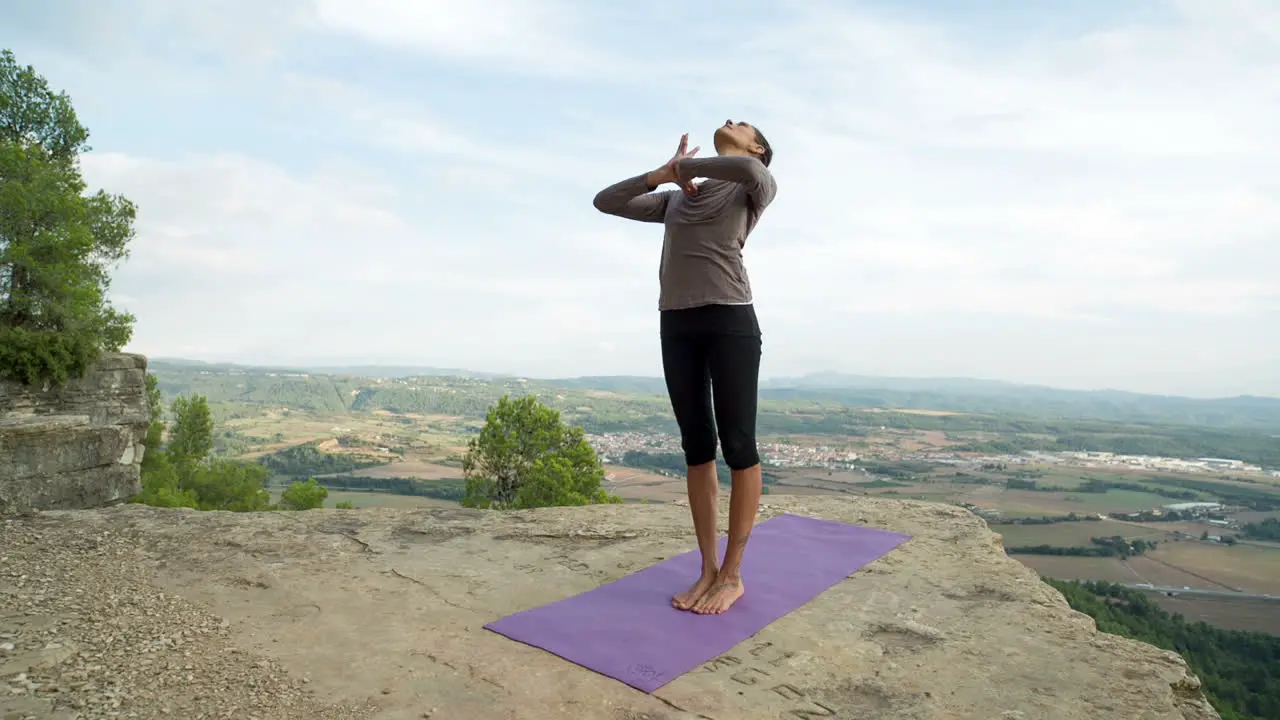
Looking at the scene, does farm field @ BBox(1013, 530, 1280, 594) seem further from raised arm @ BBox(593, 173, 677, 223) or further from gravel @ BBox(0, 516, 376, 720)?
gravel @ BBox(0, 516, 376, 720)

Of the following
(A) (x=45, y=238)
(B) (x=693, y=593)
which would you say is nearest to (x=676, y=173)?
(B) (x=693, y=593)

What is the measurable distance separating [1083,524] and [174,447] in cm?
3643

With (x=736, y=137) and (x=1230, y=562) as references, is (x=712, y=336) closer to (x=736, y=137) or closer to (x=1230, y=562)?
(x=736, y=137)

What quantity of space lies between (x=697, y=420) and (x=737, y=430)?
214 millimetres

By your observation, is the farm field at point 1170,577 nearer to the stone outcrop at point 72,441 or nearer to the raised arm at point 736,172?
the raised arm at point 736,172

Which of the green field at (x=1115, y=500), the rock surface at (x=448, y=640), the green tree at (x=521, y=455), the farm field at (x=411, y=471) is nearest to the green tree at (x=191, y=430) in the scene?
the farm field at (x=411, y=471)

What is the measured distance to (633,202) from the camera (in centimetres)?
356

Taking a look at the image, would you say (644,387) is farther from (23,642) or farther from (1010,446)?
(23,642)

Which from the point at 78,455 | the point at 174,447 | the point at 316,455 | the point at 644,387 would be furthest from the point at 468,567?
the point at 644,387

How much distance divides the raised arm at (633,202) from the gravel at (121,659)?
259 cm

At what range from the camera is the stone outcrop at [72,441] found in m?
5.93

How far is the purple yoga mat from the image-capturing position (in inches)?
97.4

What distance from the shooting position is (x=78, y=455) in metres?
6.66

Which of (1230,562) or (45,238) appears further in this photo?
(1230,562)
